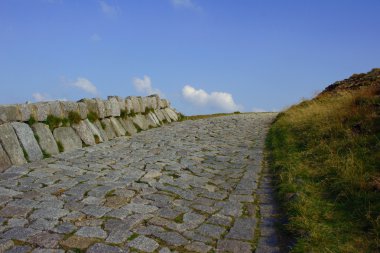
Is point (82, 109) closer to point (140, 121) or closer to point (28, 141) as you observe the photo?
point (28, 141)

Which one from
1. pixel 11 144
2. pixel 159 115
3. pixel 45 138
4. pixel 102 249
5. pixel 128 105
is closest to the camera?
pixel 102 249

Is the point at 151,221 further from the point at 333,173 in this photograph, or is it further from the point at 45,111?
the point at 45,111

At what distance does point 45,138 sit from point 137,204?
4686 millimetres

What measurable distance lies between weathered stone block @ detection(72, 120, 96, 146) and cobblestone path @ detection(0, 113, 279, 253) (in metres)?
1.43

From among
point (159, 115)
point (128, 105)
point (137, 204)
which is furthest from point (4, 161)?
point (159, 115)

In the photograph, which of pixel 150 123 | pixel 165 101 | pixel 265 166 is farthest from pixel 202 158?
pixel 165 101

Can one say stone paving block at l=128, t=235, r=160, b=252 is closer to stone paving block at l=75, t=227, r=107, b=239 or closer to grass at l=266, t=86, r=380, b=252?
stone paving block at l=75, t=227, r=107, b=239

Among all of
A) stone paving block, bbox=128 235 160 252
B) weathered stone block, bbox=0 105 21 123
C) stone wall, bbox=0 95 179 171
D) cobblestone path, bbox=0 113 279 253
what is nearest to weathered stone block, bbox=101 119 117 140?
stone wall, bbox=0 95 179 171

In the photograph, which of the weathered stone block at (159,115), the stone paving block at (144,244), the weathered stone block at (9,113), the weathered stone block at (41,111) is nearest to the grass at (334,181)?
the stone paving block at (144,244)

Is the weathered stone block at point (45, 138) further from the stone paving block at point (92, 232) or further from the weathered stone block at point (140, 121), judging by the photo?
the weathered stone block at point (140, 121)

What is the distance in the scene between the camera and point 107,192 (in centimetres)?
564

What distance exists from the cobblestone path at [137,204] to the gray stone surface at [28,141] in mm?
383

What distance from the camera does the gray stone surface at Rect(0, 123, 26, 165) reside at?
7633 mm

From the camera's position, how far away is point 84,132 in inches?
414
